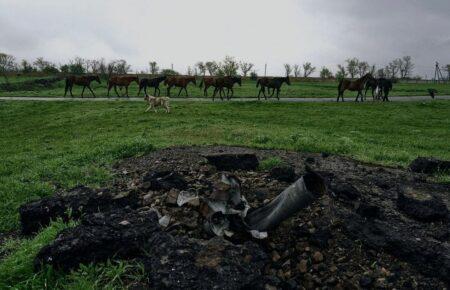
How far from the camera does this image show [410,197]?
6.50 meters

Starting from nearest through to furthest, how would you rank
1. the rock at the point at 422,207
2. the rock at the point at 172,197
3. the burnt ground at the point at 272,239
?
the burnt ground at the point at 272,239 < the rock at the point at 422,207 < the rock at the point at 172,197

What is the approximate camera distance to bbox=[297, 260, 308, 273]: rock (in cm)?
491

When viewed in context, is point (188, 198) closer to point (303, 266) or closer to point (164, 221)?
point (164, 221)

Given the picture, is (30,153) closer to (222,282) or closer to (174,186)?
(174,186)

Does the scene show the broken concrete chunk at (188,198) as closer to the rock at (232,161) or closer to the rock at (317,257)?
the rock at (317,257)

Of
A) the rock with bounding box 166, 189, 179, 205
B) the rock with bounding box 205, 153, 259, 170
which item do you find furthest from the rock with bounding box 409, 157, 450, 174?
the rock with bounding box 166, 189, 179, 205

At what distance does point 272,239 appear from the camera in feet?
17.9

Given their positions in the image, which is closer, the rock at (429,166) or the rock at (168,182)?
the rock at (168,182)

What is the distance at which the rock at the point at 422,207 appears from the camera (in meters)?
6.07

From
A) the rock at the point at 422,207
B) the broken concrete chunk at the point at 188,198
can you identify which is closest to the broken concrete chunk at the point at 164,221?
the broken concrete chunk at the point at 188,198

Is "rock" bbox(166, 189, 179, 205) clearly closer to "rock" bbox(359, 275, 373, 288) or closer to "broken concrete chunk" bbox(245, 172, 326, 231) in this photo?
"broken concrete chunk" bbox(245, 172, 326, 231)

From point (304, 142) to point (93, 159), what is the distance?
5.87 m

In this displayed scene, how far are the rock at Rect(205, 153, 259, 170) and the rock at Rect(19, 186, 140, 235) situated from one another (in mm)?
1879

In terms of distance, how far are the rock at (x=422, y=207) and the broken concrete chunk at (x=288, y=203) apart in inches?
69.7
